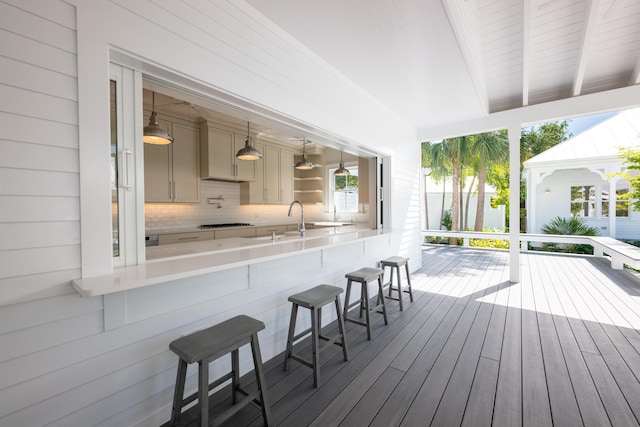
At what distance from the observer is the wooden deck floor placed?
5.92ft

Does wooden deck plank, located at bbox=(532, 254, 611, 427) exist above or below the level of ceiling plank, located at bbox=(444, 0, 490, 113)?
below

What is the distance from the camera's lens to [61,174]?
52.1 inches

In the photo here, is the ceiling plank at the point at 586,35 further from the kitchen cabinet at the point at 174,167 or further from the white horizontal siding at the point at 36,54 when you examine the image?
the kitchen cabinet at the point at 174,167

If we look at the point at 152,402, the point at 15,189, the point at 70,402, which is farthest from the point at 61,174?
the point at 152,402

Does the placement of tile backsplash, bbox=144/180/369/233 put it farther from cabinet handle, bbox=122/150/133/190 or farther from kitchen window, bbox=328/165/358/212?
cabinet handle, bbox=122/150/133/190

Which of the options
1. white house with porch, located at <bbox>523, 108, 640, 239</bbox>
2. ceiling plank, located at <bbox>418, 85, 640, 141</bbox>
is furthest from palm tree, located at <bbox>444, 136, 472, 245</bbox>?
ceiling plank, located at <bbox>418, 85, 640, 141</bbox>

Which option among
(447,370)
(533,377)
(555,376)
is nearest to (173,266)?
(447,370)

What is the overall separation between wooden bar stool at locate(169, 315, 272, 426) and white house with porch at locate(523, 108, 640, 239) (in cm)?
925

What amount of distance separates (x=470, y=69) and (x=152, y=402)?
4.19 m

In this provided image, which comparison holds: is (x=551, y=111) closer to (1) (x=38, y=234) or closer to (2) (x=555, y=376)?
(2) (x=555, y=376)

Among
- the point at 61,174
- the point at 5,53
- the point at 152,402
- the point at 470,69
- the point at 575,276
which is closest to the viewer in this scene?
the point at 5,53

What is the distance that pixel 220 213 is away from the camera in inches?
226

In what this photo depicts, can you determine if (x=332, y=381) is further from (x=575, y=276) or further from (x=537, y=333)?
(x=575, y=276)

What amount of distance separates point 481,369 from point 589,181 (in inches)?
393
